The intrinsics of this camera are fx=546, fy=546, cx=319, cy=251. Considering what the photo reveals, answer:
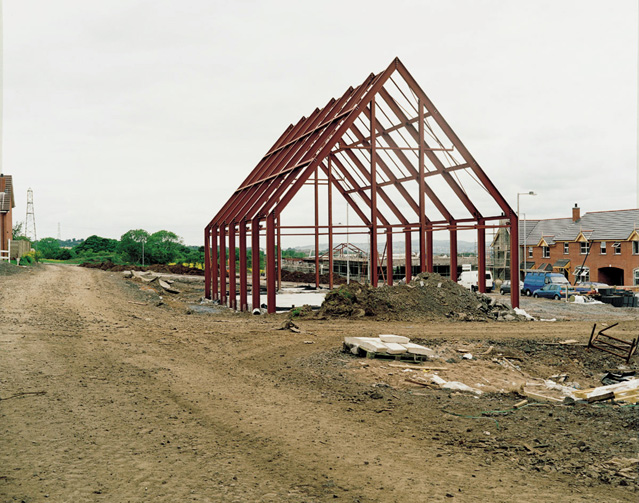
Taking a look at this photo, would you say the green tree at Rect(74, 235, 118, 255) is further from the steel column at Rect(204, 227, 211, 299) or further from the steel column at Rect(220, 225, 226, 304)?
the steel column at Rect(220, 225, 226, 304)

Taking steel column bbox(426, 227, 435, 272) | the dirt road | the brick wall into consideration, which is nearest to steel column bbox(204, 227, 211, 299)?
steel column bbox(426, 227, 435, 272)

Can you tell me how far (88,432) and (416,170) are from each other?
19509 mm

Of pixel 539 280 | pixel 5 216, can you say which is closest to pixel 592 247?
pixel 539 280

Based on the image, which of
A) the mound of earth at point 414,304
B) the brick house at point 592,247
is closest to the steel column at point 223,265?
the mound of earth at point 414,304

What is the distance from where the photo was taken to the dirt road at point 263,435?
555cm

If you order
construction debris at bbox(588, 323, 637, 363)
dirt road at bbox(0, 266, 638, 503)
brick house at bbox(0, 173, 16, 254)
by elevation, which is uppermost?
brick house at bbox(0, 173, 16, 254)

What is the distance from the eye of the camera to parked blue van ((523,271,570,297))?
39.2 metres

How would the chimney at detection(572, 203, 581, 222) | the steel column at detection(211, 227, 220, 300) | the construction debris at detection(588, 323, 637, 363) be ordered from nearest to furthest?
the construction debris at detection(588, 323, 637, 363) < the steel column at detection(211, 227, 220, 300) < the chimney at detection(572, 203, 581, 222)

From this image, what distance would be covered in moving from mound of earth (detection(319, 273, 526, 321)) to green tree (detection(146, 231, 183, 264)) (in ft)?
176

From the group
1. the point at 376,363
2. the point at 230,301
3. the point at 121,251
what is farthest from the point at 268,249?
the point at 121,251

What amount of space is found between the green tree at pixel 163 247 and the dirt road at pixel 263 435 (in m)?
58.7

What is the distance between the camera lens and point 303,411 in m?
8.31

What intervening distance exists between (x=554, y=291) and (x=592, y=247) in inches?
879

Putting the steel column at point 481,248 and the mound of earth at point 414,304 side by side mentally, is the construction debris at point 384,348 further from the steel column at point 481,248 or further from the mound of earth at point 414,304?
the steel column at point 481,248
